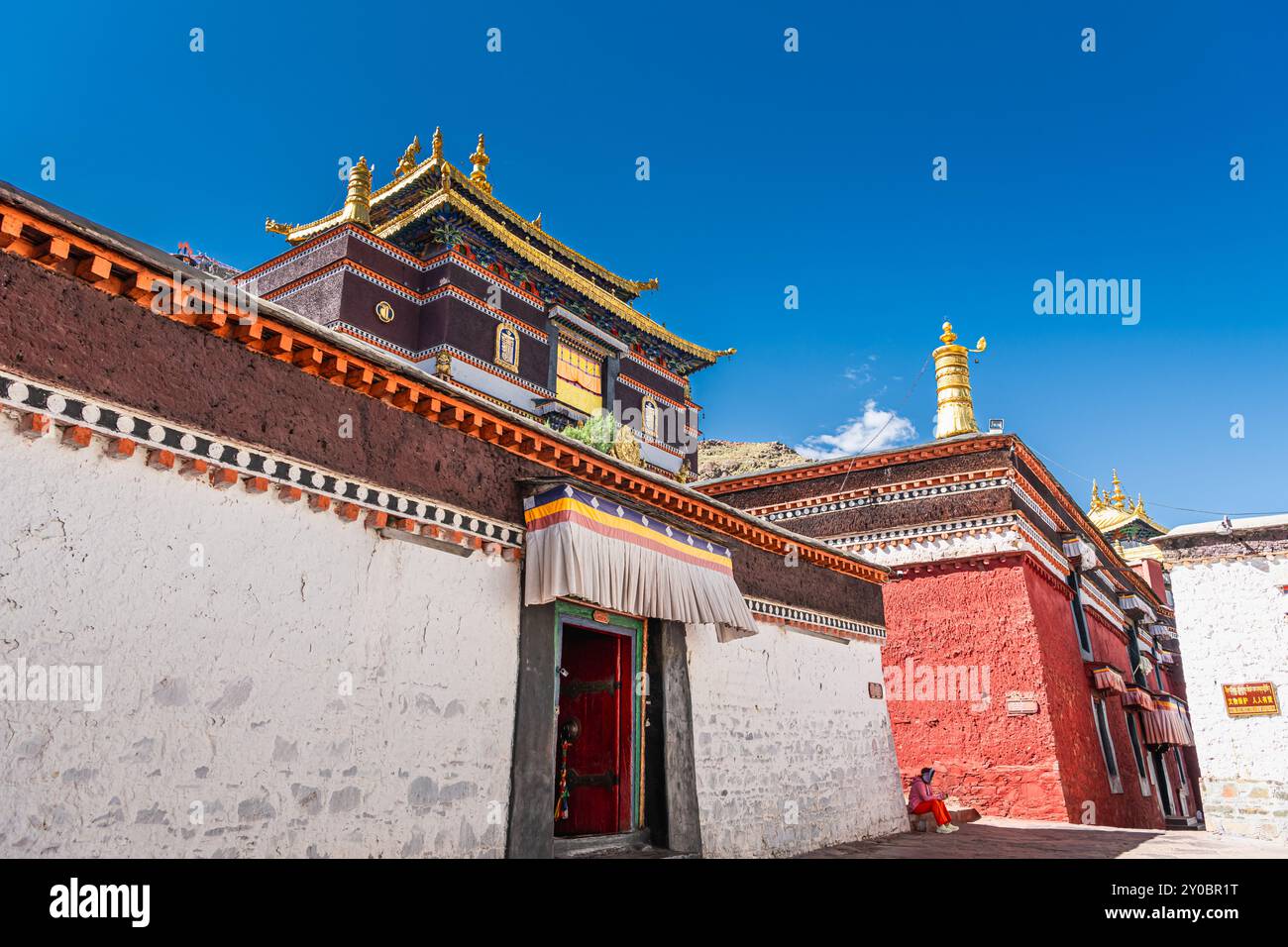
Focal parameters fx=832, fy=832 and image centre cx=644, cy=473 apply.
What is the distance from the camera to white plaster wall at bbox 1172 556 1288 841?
9930mm

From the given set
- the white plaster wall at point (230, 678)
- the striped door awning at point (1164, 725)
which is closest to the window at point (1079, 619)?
the striped door awning at point (1164, 725)

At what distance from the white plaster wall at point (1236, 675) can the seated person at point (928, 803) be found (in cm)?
321

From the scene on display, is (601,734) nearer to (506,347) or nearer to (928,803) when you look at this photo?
(928,803)

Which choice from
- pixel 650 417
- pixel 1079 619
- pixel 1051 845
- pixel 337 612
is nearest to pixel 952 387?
pixel 1079 619

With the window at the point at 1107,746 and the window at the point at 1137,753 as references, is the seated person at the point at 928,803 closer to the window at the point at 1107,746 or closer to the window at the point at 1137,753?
the window at the point at 1107,746

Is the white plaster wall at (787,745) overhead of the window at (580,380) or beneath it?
beneath

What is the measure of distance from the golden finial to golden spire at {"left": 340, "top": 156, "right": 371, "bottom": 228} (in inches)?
57.4

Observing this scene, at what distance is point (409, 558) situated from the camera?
4.95 m

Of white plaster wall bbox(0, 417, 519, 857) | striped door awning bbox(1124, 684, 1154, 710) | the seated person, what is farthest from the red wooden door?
striped door awning bbox(1124, 684, 1154, 710)

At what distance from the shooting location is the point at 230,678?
3891mm

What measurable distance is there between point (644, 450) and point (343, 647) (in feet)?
67.0

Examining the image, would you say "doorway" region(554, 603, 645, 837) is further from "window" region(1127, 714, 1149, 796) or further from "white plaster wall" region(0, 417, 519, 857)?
"window" region(1127, 714, 1149, 796)

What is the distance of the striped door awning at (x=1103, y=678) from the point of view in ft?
45.2

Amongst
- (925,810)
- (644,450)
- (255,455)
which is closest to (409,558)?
(255,455)
